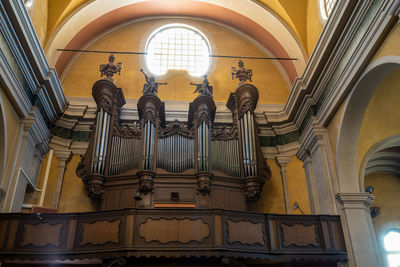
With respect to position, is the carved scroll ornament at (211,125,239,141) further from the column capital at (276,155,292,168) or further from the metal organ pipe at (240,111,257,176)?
the column capital at (276,155,292,168)

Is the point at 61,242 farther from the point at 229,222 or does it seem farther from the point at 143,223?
the point at 229,222

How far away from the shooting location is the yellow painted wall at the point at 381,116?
9.16 meters

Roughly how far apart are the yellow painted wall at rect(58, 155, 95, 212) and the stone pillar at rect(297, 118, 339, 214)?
579 cm

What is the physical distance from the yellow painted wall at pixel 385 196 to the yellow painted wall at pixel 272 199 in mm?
3320

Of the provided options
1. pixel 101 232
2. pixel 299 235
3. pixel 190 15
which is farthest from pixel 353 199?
pixel 190 15

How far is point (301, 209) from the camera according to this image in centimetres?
1088

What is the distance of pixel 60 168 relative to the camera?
36.7 ft

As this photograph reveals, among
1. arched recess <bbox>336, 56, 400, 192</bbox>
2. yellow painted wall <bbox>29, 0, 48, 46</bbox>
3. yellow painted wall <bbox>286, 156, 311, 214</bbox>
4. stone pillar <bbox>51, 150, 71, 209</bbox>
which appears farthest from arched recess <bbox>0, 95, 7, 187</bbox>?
arched recess <bbox>336, 56, 400, 192</bbox>

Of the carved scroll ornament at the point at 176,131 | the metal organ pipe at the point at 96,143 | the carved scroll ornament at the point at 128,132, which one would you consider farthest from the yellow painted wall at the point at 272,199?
the metal organ pipe at the point at 96,143

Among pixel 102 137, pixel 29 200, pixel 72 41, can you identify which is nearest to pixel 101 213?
pixel 102 137

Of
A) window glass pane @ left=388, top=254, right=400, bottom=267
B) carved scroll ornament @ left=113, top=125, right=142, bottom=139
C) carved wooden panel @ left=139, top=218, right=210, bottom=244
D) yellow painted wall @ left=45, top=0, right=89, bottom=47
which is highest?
yellow painted wall @ left=45, top=0, right=89, bottom=47

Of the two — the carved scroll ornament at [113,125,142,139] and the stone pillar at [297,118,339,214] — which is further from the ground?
the carved scroll ornament at [113,125,142,139]

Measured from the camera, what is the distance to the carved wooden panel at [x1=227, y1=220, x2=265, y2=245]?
27.4ft

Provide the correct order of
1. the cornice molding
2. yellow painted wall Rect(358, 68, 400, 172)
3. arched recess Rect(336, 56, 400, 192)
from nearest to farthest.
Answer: the cornice molding → arched recess Rect(336, 56, 400, 192) → yellow painted wall Rect(358, 68, 400, 172)
